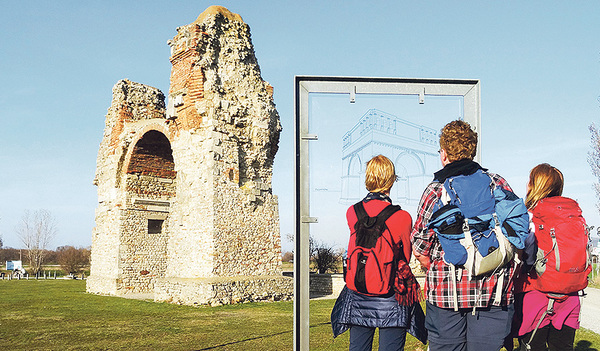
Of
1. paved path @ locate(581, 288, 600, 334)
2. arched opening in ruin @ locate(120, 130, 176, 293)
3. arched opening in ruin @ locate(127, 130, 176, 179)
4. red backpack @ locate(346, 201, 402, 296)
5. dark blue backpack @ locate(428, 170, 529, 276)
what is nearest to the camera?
dark blue backpack @ locate(428, 170, 529, 276)

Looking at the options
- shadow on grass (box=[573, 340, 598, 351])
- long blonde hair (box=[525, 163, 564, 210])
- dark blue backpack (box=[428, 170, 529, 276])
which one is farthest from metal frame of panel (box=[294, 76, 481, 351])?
shadow on grass (box=[573, 340, 598, 351])

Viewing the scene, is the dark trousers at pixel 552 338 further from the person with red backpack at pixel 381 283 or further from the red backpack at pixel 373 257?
the red backpack at pixel 373 257

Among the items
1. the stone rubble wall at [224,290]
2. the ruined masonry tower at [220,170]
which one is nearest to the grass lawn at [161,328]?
the stone rubble wall at [224,290]

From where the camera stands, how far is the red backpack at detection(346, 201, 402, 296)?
2.99 m

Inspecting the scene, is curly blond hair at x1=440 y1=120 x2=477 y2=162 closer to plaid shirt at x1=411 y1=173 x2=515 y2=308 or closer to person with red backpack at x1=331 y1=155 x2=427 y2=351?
plaid shirt at x1=411 y1=173 x2=515 y2=308

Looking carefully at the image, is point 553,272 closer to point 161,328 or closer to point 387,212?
point 387,212

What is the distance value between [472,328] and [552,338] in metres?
0.95

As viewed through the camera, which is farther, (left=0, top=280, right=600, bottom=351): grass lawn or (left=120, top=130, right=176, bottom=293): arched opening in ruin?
(left=120, top=130, right=176, bottom=293): arched opening in ruin

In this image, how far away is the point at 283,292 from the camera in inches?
498

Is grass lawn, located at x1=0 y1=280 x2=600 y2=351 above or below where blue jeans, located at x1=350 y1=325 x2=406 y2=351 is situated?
below

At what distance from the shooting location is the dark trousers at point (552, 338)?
3.36 metres

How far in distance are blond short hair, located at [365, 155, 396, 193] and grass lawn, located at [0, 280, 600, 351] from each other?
1918 millimetres

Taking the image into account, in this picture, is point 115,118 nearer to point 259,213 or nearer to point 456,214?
point 259,213

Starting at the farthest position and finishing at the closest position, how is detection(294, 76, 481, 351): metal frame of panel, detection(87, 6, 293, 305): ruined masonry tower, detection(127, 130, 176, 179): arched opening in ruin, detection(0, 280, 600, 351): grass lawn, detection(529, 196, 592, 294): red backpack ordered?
detection(127, 130, 176, 179): arched opening in ruin < detection(87, 6, 293, 305): ruined masonry tower < detection(0, 280, 600, 351): grass lawn < detection(294, 76, 481, 351): metal frame of panel < detection(529, 196, 592, 294): red backpack
